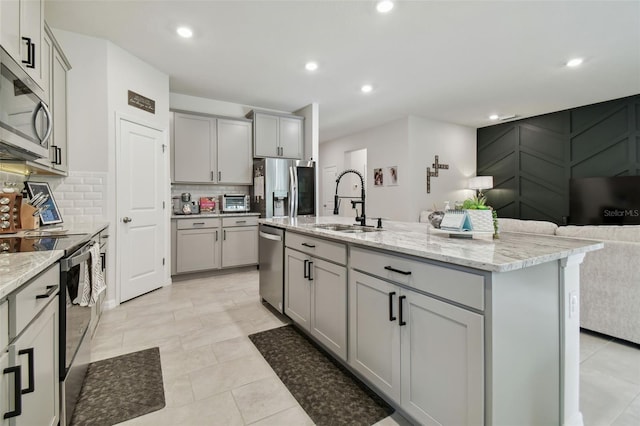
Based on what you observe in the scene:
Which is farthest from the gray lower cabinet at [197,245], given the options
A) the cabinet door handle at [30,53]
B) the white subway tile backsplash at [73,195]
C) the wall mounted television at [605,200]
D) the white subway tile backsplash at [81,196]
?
the wall mounted television at [605,200]

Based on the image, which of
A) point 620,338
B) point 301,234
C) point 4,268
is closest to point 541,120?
point 620,338

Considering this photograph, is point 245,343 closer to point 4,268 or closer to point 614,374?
point 4,268

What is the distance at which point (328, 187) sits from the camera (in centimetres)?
835

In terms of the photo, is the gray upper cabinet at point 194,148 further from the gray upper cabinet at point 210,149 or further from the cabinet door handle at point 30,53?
the cabinet door handle at point 30,53

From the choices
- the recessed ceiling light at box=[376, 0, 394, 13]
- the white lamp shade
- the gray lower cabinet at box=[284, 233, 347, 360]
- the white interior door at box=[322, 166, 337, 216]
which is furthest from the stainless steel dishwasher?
the white interior door at box=[322, 166, 337, 216]

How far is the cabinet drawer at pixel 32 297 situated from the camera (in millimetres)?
911

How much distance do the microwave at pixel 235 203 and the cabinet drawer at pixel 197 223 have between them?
1.29 ft

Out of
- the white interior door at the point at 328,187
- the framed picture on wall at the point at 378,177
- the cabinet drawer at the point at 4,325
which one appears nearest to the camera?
the cabinet drawer at the point at 4,325

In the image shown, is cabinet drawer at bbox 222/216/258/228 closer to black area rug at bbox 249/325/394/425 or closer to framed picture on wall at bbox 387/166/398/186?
black area rug at bbox 249/325/394/425

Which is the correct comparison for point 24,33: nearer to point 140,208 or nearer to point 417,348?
point 140,208

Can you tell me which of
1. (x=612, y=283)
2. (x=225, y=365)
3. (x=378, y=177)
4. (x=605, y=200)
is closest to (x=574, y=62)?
(x=605, y=200)

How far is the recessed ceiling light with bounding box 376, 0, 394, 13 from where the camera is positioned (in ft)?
8.10

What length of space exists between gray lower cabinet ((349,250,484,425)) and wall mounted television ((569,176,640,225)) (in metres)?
5.52

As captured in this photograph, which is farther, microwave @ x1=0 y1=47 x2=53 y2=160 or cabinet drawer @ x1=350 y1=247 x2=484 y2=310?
microwave @ x1=0 y1=47 x2=53 y2=160
